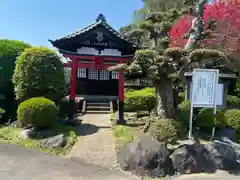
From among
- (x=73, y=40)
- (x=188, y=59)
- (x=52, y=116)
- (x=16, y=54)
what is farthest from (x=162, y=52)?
(x=16, y=54)

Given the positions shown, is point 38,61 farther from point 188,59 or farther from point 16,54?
point 188,59

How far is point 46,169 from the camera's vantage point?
616 cm

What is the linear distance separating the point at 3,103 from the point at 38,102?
5528 millimetres

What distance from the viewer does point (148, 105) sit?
13.7m

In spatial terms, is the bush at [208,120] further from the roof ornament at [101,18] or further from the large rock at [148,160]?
the roof ornament at [101,18]

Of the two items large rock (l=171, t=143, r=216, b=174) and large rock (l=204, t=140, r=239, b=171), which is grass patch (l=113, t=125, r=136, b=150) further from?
large rock (l=204, t=140, r=239, b=171)

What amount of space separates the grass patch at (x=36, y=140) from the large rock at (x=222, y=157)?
14.1 feet

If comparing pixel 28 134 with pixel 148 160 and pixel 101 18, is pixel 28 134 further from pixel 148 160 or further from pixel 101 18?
pixel 101 18

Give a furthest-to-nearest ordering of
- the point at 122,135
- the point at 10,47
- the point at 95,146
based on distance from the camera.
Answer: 1. the point at 10,47
2. the point at 122,135
3. the point at 95,146

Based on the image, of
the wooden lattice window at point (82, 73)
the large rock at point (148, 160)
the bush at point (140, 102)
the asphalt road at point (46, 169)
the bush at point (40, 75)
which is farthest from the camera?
the wooden lattice window at point (82, 73)

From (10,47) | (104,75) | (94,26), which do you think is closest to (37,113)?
(94,26)

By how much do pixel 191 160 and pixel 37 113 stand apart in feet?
18.0

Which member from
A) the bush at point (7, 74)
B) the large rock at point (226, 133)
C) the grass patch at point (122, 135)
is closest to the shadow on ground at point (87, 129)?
the grass patch at point (122, 135)

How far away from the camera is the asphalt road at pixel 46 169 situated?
18.7 feet
